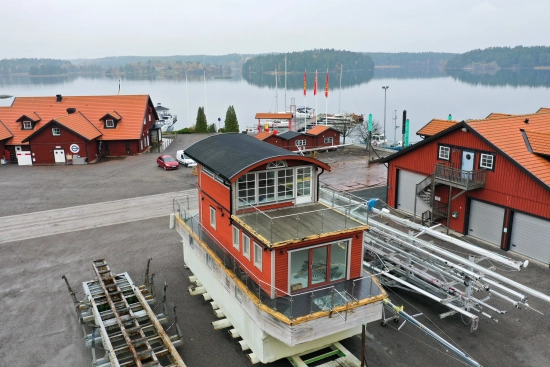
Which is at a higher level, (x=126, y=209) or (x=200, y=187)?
(x=200, y=187)

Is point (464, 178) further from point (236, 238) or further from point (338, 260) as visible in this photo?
point (236, 238)

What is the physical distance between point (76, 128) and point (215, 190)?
34218mm

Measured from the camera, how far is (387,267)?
17922 mm

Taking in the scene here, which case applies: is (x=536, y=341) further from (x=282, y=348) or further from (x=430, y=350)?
(x=282, y=348)

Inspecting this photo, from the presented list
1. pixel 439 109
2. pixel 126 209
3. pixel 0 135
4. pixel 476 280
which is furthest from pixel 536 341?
pixel 439 109

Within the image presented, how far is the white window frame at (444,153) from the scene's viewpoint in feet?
87.5

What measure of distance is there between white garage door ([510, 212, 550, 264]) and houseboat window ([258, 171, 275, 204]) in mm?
14166

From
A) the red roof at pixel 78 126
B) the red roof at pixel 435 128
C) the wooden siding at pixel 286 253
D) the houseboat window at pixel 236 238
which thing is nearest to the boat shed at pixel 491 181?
the red roof at pixel 435 128

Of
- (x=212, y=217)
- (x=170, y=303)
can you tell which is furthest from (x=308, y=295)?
(x=170, y=303)

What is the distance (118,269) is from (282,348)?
10951mm

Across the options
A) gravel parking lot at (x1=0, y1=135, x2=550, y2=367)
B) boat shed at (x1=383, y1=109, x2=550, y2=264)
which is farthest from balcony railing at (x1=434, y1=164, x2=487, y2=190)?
gravel parking lot at (x1=0, y1=135, x2=550, y2=367)

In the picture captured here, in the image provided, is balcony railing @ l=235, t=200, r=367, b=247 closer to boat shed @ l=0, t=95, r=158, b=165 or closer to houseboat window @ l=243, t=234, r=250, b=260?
houseboat window @ l=243, t=234, r=250, b=260

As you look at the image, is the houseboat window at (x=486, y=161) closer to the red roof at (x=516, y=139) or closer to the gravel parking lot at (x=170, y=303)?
the red roof at (x=516, y=139)

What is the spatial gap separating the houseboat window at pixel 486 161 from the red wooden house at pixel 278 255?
38.6 ft
